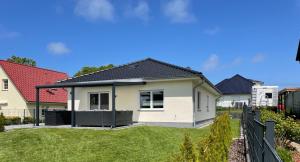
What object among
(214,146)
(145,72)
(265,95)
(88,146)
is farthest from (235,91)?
(214,146)

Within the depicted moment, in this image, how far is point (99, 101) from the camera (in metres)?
23.1

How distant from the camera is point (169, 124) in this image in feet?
69.4

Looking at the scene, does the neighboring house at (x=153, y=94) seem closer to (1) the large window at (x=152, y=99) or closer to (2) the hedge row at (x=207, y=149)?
(1) the large window at (x=152, y=99)

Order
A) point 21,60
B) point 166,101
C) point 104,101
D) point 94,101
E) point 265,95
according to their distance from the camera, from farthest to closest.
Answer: point 21,60, point 265,95, point 94,101, point 104,101, point 166,101

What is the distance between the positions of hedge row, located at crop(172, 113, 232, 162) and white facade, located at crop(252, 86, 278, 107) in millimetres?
32293

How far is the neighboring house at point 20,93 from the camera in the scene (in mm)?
34938

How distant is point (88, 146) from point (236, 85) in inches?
2451

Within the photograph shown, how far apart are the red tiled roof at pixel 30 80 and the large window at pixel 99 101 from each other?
14.0m

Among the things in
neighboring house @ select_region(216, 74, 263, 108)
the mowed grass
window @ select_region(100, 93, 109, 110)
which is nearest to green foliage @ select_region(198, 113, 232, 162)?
the mowed grass

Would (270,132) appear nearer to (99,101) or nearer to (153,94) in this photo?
(153,94)

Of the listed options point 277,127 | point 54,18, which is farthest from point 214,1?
point 54,18

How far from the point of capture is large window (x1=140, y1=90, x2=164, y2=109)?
21.6m

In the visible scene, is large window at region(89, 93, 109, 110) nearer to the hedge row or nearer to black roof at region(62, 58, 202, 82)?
black roof at region(62, 58, 202, 82)

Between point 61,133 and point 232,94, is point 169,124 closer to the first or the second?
point 61,133
